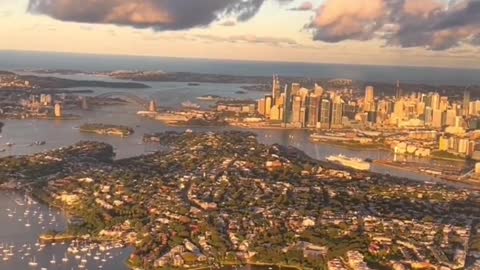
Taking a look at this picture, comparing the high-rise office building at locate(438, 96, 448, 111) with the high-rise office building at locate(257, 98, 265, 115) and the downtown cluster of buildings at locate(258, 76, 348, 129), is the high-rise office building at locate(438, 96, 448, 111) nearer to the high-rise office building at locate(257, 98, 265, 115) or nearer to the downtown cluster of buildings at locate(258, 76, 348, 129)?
the downtown cluster of buildings at locate(258, 76, 348, 129)

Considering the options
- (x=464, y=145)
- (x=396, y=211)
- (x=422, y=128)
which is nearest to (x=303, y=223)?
(x=396, y=211)

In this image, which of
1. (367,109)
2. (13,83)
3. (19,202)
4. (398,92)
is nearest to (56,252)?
(19,202)

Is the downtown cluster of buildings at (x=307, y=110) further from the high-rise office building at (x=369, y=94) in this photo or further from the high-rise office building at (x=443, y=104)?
the high-rise office building at (x=443, y=104)

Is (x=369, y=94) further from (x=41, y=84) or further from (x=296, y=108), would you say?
(x=41, y=84)

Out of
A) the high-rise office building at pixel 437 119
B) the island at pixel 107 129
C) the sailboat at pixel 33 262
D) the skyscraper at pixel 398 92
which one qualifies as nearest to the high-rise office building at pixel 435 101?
the high-rise office building at pixel 437 119

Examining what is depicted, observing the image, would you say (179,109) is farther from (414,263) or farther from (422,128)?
(414,263)
